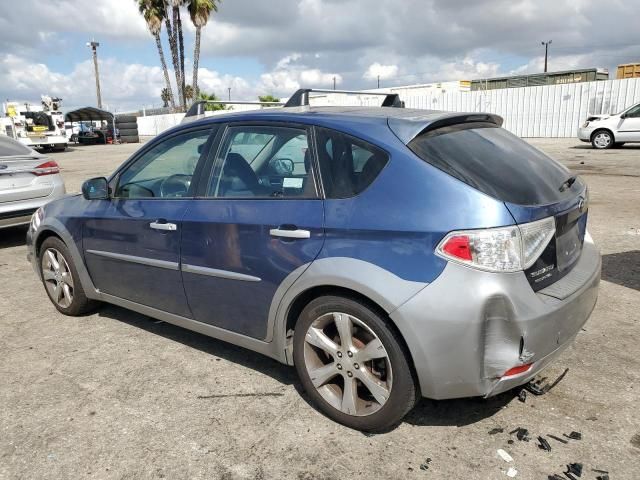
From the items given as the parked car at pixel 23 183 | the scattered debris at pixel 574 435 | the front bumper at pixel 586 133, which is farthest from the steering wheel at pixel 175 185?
the front bumper at pixel 586 133

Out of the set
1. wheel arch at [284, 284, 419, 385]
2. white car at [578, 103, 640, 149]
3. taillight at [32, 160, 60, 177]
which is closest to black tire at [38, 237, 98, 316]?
wheel arch at [284, 284, 419, 385]

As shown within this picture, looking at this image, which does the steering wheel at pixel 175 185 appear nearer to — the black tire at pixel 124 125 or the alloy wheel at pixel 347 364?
the alloy wheel at pixel 347 364

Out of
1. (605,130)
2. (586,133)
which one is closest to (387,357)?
(605,130)

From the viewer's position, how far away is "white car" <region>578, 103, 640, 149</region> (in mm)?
17750

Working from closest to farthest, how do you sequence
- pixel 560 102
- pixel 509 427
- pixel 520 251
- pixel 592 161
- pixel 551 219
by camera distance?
pixel 520 251
pixel 551 219
pixel 509 427
pixel 592 161
pixel 560 102

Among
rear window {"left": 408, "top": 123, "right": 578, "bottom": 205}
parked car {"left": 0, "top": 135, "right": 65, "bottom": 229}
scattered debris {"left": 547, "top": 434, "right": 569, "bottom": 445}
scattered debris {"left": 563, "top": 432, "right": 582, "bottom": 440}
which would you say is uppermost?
rear window {"left": 408, "top": 123, "right": 578, "bottom": 205}

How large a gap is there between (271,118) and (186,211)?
0.78m

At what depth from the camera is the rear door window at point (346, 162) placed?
2643 millimetres

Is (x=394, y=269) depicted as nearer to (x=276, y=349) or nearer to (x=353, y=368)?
(x=353, y=368)

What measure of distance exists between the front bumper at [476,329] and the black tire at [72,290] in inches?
117

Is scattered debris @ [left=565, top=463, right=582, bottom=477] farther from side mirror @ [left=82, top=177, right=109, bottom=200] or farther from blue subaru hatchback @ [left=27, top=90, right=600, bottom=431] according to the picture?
side mirror @ [left=82, top=177, right=109, bottom=200]

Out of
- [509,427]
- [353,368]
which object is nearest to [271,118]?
[353,368]

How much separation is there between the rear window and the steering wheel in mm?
1575

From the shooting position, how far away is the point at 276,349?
3.03 metres
